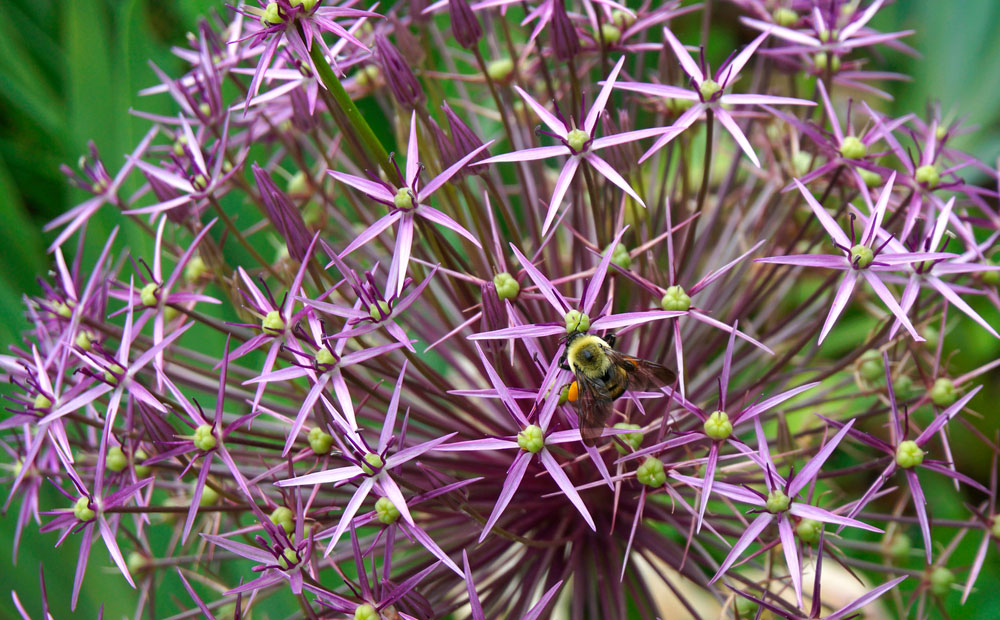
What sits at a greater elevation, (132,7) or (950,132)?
(132,7)

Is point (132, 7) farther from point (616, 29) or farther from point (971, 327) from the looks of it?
point (971, 327)

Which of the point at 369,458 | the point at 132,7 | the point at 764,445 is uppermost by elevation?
the point at 132,7

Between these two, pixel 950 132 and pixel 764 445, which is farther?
pixel 950 132

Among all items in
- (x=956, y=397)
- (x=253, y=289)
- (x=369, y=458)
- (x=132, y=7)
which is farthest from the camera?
(x=132, y=7)

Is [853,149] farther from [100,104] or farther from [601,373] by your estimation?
[100,104]

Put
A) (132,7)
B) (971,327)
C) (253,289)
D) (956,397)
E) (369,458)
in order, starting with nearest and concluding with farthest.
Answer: (369,458)
(253,289)
(956,397)
(132,7)
(971,327)

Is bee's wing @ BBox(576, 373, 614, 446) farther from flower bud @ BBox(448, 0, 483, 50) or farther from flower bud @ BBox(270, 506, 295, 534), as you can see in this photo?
flower bud @ BBox(448, 0, 483, 50)

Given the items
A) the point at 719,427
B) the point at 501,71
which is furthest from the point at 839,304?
the point at 501,71

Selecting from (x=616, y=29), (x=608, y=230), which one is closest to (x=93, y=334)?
(x=608, y=230)

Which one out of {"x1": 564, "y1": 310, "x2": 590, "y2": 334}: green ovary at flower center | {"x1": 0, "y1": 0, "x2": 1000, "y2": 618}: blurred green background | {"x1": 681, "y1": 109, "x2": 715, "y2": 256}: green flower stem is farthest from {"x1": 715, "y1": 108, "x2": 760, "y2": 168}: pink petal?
{"x1": 0, "y1": 0, "x2": 1000, "y2": 618}: blurred green background
